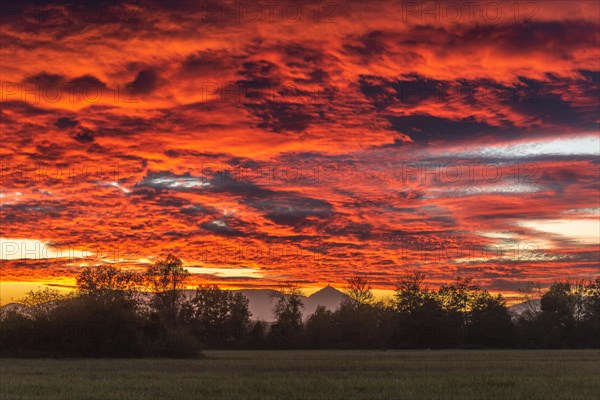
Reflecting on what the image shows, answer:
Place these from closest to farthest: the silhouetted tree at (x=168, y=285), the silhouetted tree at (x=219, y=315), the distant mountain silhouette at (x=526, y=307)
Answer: the silhouetted tree at (x=168, y=285), the silhouetted tree at (x=219, y=315), the distant mountain silhouette at (x=526, y=307)

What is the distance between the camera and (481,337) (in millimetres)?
128875

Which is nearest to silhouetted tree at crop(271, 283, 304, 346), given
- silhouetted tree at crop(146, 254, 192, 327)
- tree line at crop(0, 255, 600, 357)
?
tree line at crop(0, 255, 600, 357)

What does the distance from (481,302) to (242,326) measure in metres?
50.7

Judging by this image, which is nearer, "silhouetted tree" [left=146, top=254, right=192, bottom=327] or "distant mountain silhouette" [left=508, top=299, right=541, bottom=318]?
"silhouetted tree" [left=146, top=254, right=192, bottom=327]

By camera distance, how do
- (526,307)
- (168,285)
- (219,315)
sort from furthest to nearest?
1. (526,307)
2. (219,315)
3. (168,285)

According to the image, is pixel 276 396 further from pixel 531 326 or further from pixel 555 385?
pixel 531 326

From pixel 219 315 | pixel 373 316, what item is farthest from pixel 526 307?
pixel 219 315

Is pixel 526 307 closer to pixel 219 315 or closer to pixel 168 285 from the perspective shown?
pixel 219 315

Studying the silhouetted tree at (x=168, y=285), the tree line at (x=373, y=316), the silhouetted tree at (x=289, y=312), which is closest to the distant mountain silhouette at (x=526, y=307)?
the tree line at (x=373, y=316)

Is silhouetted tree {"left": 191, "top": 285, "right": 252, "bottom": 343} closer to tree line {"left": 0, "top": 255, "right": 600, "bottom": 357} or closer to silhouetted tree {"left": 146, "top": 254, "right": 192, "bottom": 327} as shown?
tree line {"left": 0, "top": 255, "right": 600, "bottom": 357}

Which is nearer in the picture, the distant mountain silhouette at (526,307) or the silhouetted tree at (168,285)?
the silhouetted tree at (168,285)

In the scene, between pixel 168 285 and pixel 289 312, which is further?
pixel 289 312

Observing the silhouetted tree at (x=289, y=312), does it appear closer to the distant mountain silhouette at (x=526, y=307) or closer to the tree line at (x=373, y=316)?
the tree line at (x=373, y=316)

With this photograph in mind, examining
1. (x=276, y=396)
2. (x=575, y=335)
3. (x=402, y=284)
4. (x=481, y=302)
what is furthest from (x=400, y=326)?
(x=276, y=396)
